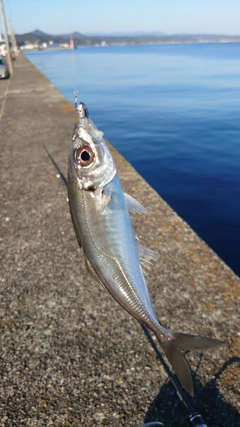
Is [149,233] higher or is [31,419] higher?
[149,233]

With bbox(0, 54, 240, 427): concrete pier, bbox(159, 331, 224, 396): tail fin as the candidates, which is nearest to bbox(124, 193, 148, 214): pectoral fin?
bbox(159, 331, 224, 396): tail fin

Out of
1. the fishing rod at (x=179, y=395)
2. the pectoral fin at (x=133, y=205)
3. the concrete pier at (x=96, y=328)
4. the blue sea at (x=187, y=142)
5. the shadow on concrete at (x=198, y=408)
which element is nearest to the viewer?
the pectoral fin at (x=133, y=205)

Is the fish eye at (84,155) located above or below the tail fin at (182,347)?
above

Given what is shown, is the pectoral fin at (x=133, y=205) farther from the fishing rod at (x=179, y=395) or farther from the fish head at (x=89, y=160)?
the fishing rod at (x=179, y=395)

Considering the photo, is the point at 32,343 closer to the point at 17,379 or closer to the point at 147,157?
the point at 17,379

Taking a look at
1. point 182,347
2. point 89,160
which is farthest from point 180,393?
point 89,160

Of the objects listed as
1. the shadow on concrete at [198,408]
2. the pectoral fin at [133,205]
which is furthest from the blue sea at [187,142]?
the shadow on concrete at [198,408]

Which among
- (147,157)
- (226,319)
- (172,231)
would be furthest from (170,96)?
(226,319)

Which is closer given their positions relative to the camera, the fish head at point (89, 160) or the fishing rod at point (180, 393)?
the fish head at point (89, 160)

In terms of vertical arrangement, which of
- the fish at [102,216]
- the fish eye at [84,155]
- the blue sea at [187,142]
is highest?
the fish eye at [84,155]
